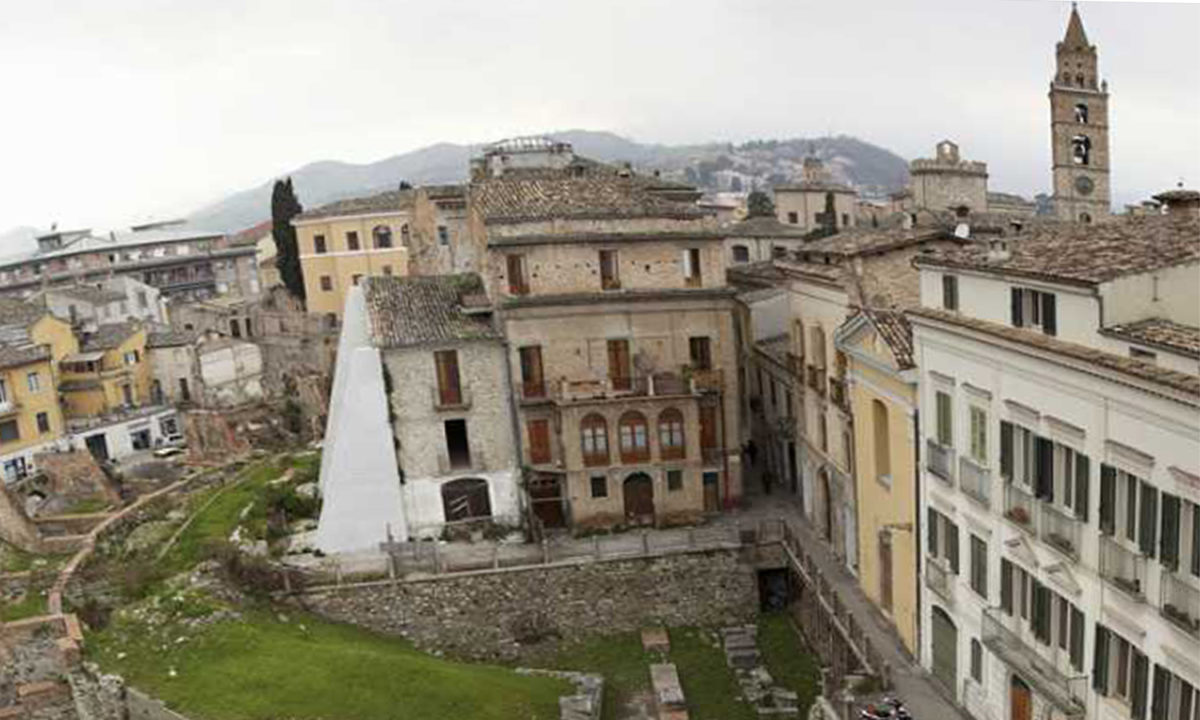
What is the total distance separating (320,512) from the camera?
123 ft

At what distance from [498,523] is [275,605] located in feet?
28.2

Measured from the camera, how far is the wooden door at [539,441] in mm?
36094

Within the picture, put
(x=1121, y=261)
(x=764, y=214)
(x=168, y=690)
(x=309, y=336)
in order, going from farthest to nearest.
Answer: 1. (x=764, y=214)
2. (x=309, y=336)
3. (x=168, y=690)
4. (x=1121, y=261)

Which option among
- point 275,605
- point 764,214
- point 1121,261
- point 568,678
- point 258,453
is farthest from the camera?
point 764,214

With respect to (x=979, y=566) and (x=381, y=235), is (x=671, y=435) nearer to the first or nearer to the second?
(x=979, y=566)

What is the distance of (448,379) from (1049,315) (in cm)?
2317

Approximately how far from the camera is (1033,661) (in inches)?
747

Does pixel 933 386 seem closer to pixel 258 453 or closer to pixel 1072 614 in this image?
pixel 1072 614

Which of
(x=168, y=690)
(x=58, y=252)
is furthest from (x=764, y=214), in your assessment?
(x=168, y=690)

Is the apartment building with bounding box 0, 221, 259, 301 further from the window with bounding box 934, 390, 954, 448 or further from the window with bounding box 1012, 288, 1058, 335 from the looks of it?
the window with bounding box 1012, 288, 1058, 335

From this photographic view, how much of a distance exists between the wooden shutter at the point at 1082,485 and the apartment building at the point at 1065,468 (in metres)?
0.03

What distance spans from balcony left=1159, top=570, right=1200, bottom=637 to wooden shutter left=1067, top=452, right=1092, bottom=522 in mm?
2207

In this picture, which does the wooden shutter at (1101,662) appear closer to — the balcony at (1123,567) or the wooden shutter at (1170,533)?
the balcony at (1123,567)

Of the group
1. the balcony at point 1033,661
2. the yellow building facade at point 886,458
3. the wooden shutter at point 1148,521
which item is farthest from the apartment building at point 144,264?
the wooden shutter at point 1148,521
